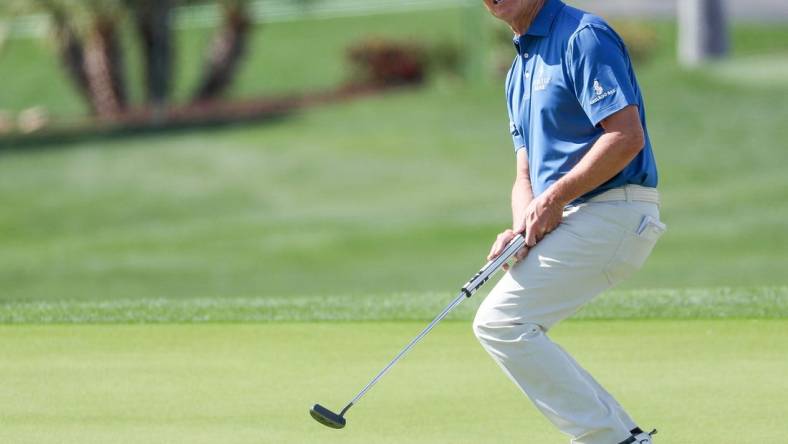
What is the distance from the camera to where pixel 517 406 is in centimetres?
602

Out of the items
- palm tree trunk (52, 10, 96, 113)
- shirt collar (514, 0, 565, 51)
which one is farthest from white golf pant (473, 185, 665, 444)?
palm tree trunk (52, 10, 96, 113)

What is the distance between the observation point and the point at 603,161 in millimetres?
4910

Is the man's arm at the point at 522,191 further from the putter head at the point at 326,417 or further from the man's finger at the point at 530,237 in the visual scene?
the putter head at the point at 326,417

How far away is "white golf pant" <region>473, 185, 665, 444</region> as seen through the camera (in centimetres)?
502

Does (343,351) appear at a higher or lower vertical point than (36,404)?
lower

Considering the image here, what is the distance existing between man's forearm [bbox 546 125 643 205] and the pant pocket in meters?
0.22

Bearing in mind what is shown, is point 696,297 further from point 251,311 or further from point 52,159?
point 52,159

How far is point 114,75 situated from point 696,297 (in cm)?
2218

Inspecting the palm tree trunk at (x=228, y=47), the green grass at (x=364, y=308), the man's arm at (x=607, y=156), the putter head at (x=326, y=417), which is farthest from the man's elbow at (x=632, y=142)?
the palm tree trunk at (x=228, y=47)

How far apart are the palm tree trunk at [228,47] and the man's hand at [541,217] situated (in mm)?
25708

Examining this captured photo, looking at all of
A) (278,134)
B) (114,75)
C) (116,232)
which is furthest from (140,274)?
(114,75)

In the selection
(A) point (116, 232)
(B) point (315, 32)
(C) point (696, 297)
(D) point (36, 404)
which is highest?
(D) point (36, 404)

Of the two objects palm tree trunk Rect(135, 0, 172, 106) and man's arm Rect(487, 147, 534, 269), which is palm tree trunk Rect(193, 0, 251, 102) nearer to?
palm tree trunk Rect(135, 0, 172, 106)

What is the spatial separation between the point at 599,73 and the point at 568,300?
0.74m
